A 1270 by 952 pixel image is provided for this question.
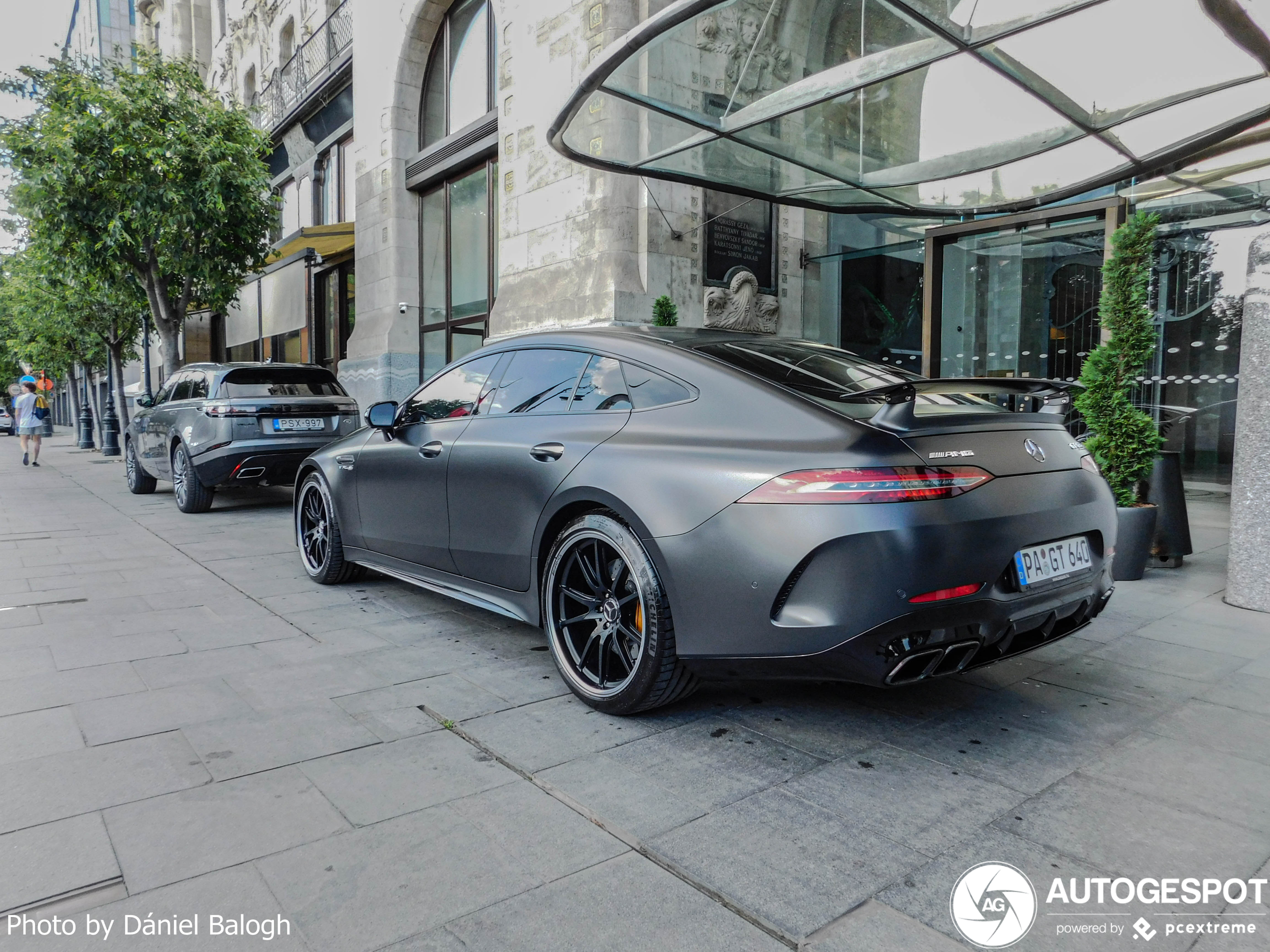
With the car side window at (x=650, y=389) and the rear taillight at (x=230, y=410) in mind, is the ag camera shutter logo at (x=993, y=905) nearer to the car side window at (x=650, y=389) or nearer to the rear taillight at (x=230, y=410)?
the car side window at (x=650, y=389)

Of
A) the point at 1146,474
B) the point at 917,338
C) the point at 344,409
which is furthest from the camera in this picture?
the point at 917,338

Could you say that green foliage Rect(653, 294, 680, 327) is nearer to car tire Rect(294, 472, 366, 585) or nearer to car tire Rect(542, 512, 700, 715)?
car tire Rect(294, 472, 366, 585)

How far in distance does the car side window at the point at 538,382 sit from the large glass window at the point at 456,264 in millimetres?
9758

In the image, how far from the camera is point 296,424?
9.01 m

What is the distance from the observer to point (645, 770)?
2797 millimetres

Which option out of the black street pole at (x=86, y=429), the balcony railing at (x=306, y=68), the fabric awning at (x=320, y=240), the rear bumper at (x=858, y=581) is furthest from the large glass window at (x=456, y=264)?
the black street pole at (x=86, y=429)

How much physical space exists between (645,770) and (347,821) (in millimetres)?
924

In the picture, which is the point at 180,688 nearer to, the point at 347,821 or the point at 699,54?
the point at 347,821

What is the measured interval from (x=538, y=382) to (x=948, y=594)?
6.75 feet

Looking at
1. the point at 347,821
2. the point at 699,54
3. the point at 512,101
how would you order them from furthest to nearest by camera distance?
the point at 512,101 → the point at 699,54 → the point at 347,821

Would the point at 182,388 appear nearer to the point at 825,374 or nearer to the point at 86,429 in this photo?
the point at 825,374

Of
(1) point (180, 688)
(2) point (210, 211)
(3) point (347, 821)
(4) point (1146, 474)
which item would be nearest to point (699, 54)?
(4) point (1146, 474)

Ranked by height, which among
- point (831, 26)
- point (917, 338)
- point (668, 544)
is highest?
point (831, 26)

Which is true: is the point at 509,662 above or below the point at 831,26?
below
